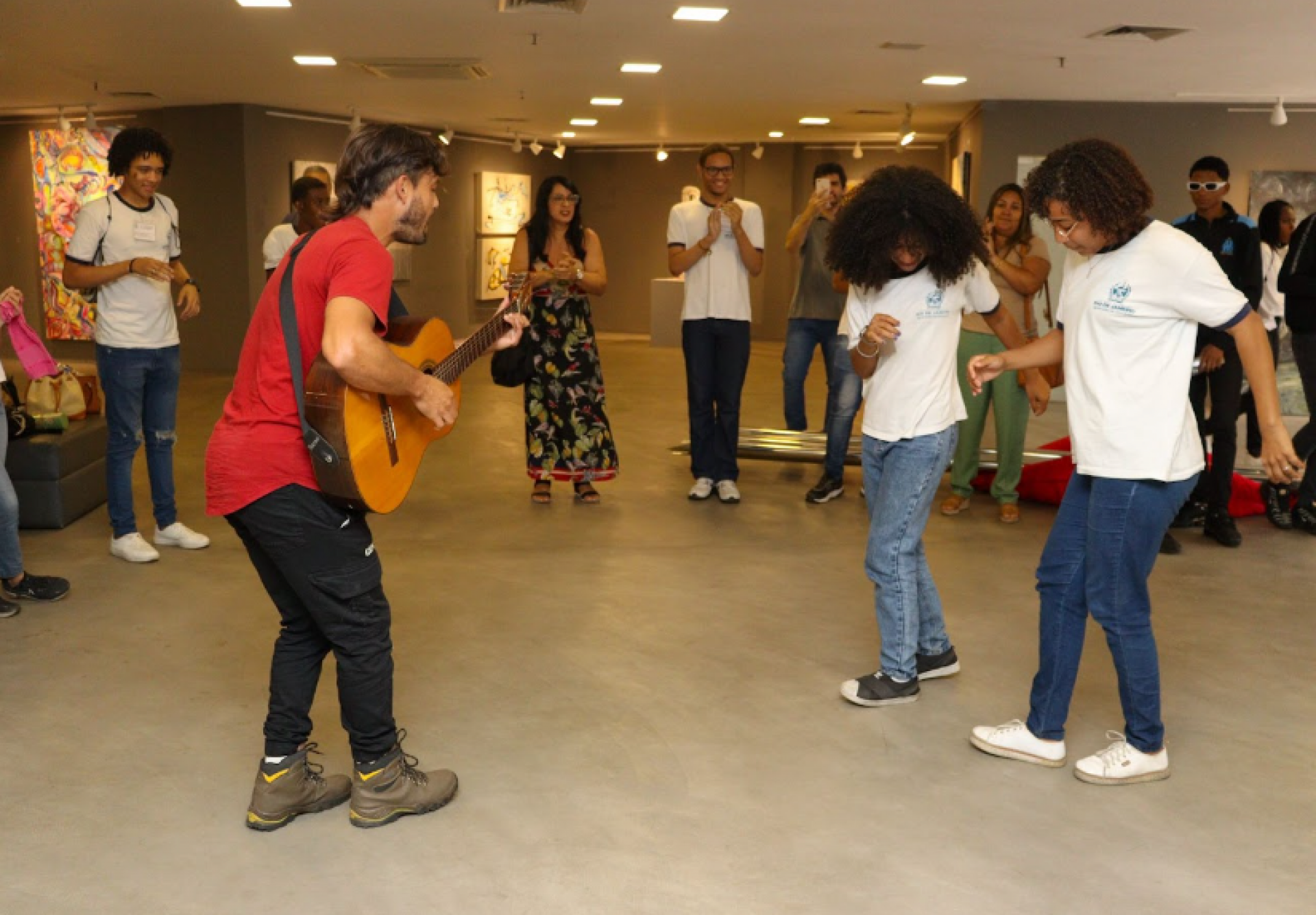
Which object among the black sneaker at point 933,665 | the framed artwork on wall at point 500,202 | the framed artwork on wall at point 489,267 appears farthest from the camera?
the framed artwork on wall at point 489,267

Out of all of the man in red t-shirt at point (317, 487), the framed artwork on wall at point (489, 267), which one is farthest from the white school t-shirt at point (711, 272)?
the framed artwork on wall at point (489, 267)

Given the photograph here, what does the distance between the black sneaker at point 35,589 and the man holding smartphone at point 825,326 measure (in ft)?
11.2

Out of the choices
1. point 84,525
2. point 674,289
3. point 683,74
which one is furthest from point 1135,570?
point 674,289

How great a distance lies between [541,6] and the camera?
6730 millimetres

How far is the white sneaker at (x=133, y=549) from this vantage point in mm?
4820

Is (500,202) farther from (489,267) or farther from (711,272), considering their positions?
(711,272)

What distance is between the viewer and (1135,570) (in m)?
2.85

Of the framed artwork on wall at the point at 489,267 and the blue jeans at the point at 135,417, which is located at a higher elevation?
the framed artwork on wall at the point at 489,267

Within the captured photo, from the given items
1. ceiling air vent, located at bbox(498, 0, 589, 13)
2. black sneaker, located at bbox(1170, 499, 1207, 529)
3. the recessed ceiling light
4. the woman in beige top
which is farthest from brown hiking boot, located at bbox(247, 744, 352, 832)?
the recessed ceiling light

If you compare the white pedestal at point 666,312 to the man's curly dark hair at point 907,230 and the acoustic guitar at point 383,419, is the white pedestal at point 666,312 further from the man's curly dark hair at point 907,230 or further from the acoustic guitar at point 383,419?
the acoustic guitar at point 383,419

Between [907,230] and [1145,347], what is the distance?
73 centimetres

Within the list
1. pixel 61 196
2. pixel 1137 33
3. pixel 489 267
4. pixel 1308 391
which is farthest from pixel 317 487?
pixel 489 267

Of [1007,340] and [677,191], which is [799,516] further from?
[677,191]

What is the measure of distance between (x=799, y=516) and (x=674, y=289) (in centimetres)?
958
